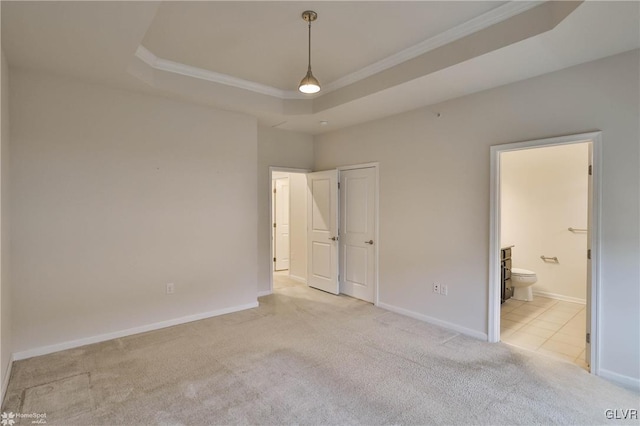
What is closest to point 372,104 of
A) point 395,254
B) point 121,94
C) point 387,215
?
point 387,215

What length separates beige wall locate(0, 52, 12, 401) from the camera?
100 inches

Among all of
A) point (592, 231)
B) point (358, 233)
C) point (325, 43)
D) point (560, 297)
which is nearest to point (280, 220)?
point (358, 233)

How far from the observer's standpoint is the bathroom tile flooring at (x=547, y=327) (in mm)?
3312

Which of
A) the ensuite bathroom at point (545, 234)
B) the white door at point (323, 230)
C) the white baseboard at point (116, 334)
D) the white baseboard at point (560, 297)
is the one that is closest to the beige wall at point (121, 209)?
the white baseboard at point (116, 334)

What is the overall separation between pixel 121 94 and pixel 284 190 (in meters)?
3.89

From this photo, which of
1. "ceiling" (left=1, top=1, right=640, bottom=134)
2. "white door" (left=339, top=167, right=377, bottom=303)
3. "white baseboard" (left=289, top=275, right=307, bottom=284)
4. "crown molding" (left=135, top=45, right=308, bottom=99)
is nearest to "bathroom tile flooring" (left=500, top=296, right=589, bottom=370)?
"white door" (left=339, top=167, right=377, bottom=303)

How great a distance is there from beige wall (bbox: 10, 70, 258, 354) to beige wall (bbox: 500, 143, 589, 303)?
383 cm

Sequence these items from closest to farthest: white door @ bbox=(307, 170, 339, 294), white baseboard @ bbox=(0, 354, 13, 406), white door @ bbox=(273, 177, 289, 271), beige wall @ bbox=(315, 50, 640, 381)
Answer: white baseboard @ bbox=(0, 354, 13, 406) < beige wall @ bbox=(315, 50, 640, 381) < white door @ bbox=(307, 170, 339, 294) < white door @ bbox=(273, 177, 289, 271)

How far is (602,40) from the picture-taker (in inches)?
97.1

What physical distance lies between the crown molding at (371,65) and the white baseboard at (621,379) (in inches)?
117

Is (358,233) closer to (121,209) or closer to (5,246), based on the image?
(121,209)

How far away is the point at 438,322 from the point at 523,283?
1852mm

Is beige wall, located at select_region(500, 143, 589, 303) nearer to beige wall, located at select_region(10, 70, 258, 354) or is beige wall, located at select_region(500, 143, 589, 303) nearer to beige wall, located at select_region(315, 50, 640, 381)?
beige wall, located at select_region(315, 50, 640, 381)

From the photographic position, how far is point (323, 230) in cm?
552
